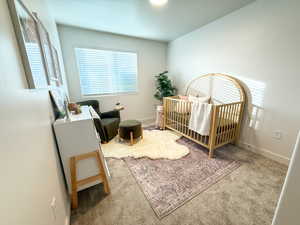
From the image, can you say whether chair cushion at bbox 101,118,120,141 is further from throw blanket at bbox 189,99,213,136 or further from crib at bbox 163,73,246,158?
throw blanket at bbox 189,99,213,136

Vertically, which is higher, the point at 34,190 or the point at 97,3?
the point at 97,3

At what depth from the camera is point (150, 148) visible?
239cm

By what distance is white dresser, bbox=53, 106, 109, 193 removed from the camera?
1.21 meters

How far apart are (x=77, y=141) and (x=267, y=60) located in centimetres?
290

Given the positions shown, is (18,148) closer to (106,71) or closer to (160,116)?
(160,116)

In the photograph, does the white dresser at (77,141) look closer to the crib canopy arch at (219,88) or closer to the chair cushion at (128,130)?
the chair cushion at (128,130)

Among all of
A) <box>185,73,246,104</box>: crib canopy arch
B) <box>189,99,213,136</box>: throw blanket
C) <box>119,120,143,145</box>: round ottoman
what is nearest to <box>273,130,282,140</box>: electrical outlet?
<box>185,73,246,104</box>: crib canopy arch

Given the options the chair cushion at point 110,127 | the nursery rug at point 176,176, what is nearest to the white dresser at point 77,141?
the nursery rug at point 176,176

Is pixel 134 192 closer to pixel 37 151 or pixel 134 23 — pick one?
pixel 37 151

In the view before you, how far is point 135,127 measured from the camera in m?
2.51

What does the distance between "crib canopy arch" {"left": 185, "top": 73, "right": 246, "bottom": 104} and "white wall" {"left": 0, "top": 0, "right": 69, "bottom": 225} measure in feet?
9.37

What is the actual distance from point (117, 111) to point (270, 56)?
3.05m

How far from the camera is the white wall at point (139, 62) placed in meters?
2.85

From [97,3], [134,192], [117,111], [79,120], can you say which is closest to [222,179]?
[134,192]
